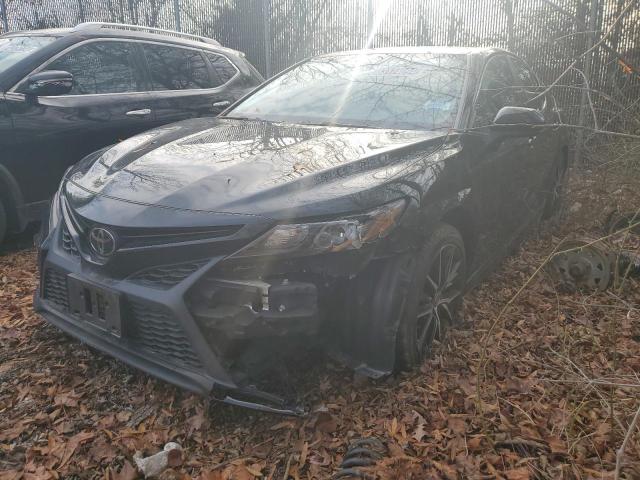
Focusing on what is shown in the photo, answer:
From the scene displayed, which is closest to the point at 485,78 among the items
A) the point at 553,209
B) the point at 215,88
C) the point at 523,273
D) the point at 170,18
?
the point at 523,273

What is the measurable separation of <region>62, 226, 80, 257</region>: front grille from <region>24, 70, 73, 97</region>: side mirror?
6.61 feet

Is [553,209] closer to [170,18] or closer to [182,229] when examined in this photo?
[182,229]

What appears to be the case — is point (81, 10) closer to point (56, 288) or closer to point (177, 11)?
point (177, 11)

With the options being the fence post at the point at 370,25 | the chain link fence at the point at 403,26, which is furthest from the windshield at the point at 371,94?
the fence post at the point at 370,25

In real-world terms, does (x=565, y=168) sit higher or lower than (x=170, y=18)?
lower

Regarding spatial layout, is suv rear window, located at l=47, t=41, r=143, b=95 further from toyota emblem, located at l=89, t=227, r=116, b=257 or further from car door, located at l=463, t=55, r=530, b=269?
car door, located at l=463, t=55, r=530, b=269

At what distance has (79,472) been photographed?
2197 mm

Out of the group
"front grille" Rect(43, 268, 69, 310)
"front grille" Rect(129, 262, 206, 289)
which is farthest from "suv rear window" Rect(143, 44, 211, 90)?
"front grille" Rect(129, 262, 206, 289)

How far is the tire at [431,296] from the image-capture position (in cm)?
254

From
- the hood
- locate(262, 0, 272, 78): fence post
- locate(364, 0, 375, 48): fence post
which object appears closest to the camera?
the hood

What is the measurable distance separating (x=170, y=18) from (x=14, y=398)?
10.6 m

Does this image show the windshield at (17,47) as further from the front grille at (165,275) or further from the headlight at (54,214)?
the front grille at (165,275)

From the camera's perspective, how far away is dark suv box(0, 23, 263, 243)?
13.8ft

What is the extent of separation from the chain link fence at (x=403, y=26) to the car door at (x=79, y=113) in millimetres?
4083
